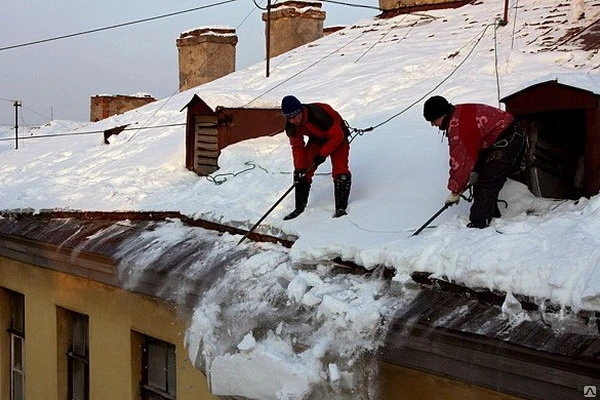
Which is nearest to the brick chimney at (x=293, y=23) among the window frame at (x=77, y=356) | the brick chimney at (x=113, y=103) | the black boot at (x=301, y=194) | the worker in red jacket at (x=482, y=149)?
the brick chimney at (x=113, y=103)

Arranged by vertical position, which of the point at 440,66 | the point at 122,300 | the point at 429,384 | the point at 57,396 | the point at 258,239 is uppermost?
the point at 440,66

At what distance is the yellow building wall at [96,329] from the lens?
19.2 feet

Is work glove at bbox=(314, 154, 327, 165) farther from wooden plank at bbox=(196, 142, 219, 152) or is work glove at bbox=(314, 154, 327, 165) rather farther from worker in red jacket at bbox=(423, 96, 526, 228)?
wooden plank at bbox=(196, 142, 219, 152)

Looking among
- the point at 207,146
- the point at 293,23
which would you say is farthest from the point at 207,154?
the point at 293,23

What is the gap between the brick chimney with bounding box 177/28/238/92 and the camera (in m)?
14.9

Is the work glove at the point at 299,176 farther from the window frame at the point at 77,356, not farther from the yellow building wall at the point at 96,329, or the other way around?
the window frame at the point at 77,356

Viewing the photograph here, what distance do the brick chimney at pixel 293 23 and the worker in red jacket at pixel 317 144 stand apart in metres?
9.33

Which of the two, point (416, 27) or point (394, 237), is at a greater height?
point (416, 27)

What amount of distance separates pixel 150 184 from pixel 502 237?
4683mm

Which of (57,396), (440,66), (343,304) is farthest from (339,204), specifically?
(57,396)

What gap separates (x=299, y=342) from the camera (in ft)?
12.5

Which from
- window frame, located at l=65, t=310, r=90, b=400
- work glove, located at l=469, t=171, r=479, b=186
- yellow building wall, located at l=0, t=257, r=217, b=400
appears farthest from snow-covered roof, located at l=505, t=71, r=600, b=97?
window frame, located at l=65, t=310, r=90, b=400

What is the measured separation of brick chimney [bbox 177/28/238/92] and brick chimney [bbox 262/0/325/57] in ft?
3.81

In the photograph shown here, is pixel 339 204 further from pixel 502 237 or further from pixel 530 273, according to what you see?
pixel 530 273
